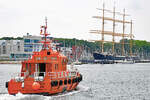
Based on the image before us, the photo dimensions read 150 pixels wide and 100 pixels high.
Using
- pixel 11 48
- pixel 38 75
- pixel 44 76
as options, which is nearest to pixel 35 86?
pixel 44 76

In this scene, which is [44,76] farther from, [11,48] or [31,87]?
[11,48]

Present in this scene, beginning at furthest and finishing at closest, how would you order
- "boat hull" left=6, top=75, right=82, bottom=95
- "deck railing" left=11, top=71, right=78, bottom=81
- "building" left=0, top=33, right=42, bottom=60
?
"building" left=0, top=33, right=42, bottom=60
"deck railing" left=11, top=71, right=78, bottom=81
"boat hull" left=6, top=75, right=82, bottom=95

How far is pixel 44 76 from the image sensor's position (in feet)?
98.0

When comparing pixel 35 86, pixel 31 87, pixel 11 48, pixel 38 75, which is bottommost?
pixel 31 87

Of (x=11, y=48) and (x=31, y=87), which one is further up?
(x=11, y=48)

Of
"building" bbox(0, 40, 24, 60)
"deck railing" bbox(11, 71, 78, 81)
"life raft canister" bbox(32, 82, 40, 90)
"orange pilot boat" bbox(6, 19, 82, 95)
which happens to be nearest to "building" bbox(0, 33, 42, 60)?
"building" bbox(0, 40, 24, 60)

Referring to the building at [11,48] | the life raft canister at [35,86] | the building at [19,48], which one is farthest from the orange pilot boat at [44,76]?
the building at [11,48]

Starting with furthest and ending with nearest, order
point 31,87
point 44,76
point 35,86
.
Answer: point 44,76, point 31,87, point 35,86

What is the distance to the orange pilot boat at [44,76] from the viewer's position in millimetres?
29438

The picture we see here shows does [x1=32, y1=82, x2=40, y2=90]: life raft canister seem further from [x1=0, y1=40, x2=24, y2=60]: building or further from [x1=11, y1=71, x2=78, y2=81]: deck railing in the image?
[x1=0, y1=40, x2=24, y2=60]: building

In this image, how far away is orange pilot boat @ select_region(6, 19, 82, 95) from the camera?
29438 mm

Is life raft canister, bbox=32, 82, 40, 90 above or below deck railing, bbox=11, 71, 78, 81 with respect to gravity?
below

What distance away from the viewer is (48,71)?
3195cm

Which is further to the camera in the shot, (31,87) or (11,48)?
(11,48)
